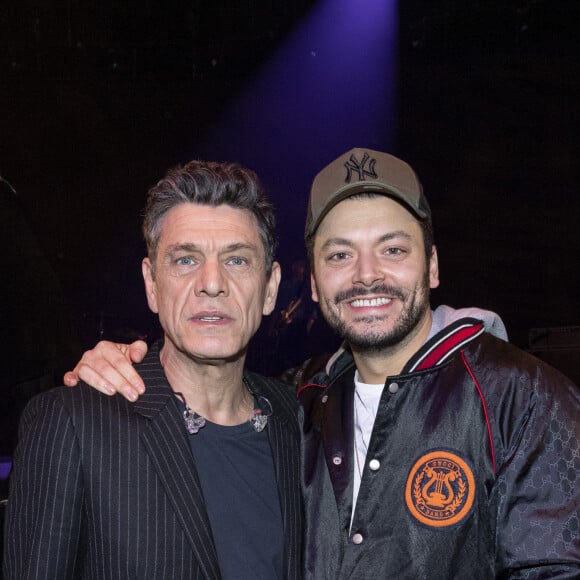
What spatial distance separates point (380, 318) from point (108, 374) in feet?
2.58

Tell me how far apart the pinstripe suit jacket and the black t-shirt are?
0.10m

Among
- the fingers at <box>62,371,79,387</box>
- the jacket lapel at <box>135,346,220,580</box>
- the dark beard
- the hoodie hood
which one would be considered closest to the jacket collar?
the hoodie hood

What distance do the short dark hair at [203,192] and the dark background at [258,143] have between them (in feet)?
16.2

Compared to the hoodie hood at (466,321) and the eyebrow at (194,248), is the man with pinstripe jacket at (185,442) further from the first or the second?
the hoodie hood at (466,321)

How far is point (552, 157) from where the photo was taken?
785 centimetres

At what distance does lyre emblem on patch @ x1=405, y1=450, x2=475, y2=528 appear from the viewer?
1632mm

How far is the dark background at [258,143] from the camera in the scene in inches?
269

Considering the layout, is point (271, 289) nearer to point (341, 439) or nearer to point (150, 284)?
point (150, 284)

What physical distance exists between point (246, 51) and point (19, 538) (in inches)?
274

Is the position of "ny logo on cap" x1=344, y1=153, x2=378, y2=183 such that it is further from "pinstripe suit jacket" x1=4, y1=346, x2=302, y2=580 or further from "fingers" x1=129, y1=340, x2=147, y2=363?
"pinstripe suit jacket" x1=4, y1=346, x2=302, y2=580

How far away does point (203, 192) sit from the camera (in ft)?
6.33

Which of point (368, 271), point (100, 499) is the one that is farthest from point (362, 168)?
point (100, 499)

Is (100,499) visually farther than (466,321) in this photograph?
No

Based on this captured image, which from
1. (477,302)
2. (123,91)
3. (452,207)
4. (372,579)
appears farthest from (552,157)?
(372,579)
